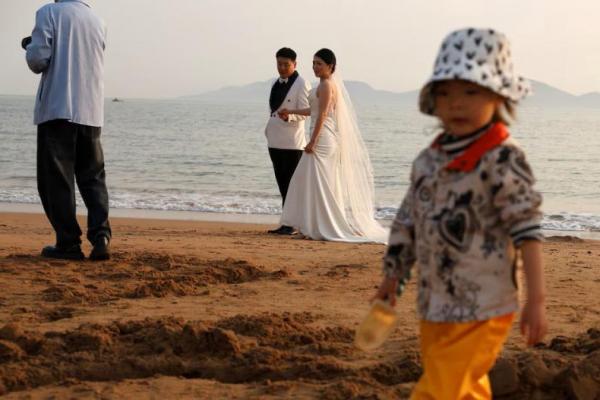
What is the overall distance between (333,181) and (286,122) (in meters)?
0.83

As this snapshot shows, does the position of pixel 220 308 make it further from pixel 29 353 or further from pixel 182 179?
pixel 182 179

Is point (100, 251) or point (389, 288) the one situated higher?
point (389, 288)

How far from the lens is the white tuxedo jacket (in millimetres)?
10156

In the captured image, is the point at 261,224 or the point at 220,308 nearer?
the point at 220,308

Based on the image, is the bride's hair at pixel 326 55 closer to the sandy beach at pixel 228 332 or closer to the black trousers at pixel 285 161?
the black trousers at pixel 285 161

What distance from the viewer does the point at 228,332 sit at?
478cm

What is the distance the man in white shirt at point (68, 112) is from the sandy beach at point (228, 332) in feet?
1.16

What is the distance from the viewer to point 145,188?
19641 millimetres

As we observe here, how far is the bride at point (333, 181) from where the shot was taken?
9.82 m

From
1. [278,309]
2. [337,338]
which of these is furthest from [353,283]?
[337,338]

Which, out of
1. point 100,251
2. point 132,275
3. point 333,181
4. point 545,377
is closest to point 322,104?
point 333,181

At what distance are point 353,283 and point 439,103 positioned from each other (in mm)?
3935

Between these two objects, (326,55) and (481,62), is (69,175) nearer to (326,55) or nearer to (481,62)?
(326,55)

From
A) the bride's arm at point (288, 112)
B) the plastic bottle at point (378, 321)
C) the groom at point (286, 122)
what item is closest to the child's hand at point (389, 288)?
Result: the plastic bottle at point (378, 321)
